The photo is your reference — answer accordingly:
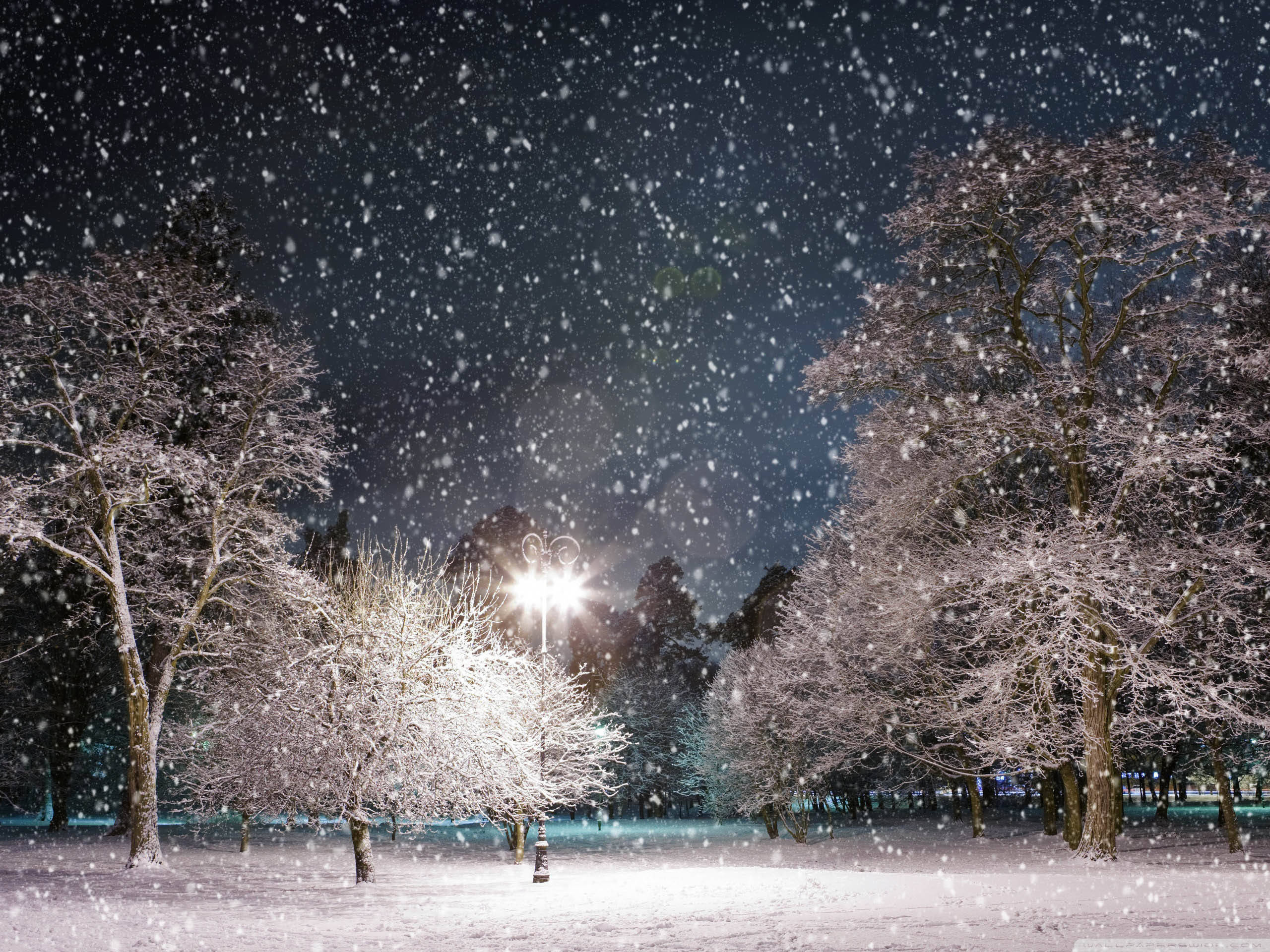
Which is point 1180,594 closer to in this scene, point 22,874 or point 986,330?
point 986,330

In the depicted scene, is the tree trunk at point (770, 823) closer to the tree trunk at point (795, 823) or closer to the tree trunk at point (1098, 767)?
the tree trunk at point (795, 823)

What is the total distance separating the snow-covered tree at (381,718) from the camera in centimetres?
1565

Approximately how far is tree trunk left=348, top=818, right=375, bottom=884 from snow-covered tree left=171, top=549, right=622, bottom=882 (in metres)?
0.03

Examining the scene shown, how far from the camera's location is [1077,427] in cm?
1645

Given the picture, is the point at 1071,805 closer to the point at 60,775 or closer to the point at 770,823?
the point at 770,823

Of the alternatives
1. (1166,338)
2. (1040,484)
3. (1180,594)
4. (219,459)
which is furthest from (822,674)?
(219,459)

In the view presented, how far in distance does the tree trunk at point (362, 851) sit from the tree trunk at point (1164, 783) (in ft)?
121

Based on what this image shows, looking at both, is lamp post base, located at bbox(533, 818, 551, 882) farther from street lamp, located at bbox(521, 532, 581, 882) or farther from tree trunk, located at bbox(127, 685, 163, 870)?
tree trunk, located at bbox(127, 685, 163, 870)

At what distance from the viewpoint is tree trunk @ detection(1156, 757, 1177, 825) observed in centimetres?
4225

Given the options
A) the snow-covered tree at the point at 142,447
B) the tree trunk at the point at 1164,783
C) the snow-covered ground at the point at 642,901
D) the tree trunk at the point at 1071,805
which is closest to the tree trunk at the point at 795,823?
the snow-covered ground at the point at 642,901

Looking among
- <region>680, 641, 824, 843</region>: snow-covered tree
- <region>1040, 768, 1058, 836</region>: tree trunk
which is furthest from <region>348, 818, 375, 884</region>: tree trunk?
<region>1040, 768, 1058, 836</region>: tree trunk

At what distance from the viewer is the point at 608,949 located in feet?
28.5

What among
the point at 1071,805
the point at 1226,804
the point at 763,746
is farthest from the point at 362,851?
the point at 1226,804

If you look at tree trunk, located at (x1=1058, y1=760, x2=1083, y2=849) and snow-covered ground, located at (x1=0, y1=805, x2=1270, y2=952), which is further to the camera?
tree trunk, located at (x1=1058, y1=760, x2=1083, y2=849)
